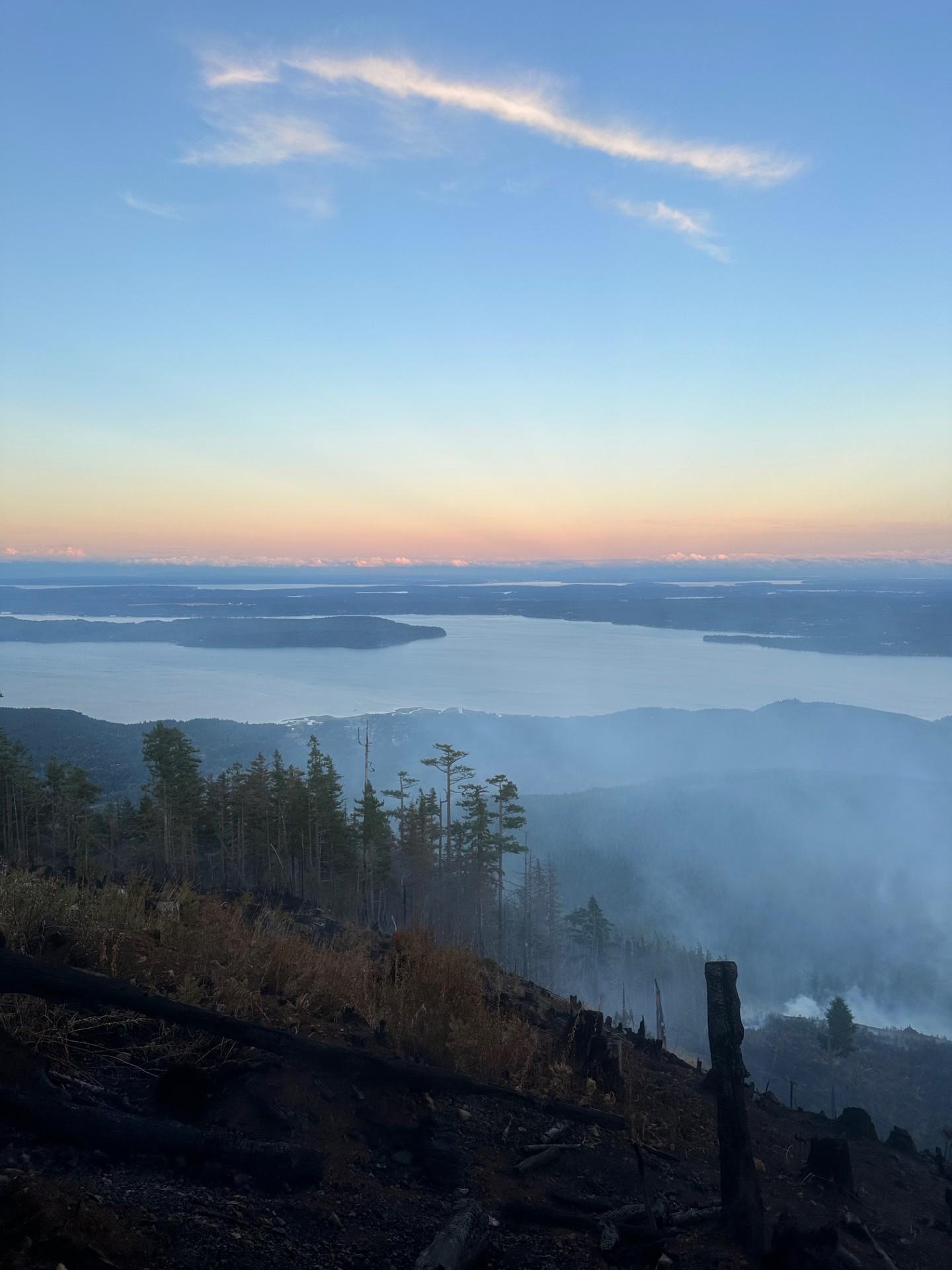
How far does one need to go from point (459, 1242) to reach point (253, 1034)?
1661mm

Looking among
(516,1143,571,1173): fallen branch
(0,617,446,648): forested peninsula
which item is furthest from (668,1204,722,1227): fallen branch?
(0,617,446,648): forested peninsula

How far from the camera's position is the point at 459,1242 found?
3.37 meters

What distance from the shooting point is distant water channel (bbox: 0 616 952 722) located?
9400 centimetres

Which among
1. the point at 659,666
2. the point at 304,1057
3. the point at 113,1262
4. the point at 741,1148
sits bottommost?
the point at 659,666

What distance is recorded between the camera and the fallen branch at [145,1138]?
346 cm

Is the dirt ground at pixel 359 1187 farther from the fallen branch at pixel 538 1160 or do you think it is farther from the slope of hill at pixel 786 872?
the slope of hill at pixel 786 872

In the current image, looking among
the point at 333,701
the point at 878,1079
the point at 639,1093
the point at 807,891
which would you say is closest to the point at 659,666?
the point at 333,701

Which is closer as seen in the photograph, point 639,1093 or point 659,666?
point 639,1093

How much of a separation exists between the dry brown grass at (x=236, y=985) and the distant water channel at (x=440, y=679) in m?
81.5

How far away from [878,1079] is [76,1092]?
135ft

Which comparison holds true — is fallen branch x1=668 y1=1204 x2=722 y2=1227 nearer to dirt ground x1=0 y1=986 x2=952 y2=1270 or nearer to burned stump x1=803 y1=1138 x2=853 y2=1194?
dirt ground x1=0 y1=986 x2=952 y2=1270

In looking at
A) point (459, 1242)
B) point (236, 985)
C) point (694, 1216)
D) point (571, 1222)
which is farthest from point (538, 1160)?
point (236, 985)

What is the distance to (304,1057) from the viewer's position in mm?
4520

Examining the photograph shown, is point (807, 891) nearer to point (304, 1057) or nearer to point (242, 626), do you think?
point (304, 1057)
